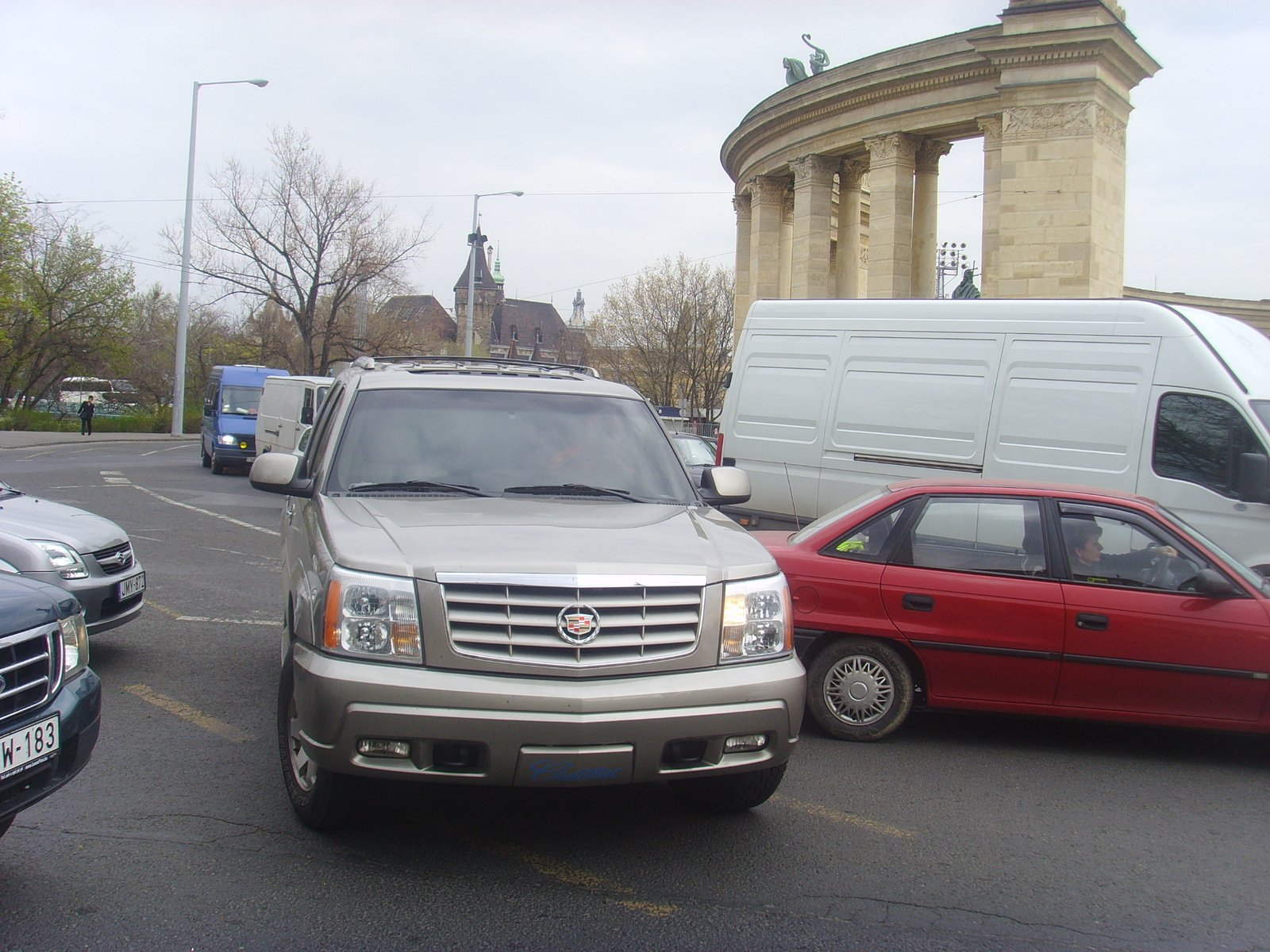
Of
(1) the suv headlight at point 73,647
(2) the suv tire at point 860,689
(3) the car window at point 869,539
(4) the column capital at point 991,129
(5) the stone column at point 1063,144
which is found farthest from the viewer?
(4) the column capital at point 991,129

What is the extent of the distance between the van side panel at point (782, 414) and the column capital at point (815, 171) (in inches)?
985

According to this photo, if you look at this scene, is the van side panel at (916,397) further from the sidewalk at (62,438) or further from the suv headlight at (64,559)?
the sidewalk at (62,438)

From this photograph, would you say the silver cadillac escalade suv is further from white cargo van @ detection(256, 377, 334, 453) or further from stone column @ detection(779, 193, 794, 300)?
stone column @ detection(779, 193, 794, 300)

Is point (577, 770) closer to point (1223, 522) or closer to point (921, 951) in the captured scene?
point (921, 951)

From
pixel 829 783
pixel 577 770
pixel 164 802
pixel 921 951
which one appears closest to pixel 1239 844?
pixel 829 783

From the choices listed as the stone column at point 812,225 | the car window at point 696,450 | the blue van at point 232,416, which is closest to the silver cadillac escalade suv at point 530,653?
the car window at point 696,450

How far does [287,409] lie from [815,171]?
19.6 metres

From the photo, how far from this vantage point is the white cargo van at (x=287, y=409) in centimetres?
2080

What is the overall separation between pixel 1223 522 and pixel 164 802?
7431mm

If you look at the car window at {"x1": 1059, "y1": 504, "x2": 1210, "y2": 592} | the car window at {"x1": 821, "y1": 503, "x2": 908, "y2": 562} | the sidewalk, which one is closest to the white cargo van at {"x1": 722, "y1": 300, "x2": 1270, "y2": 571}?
the car window at {"x1": 1059, "y1": 504, "x2": 1210, "y2": 592}

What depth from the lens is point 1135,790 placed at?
17.5ft

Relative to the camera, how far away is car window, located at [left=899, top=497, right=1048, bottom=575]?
5984 mm

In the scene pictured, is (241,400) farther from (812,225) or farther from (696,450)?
(812,225)

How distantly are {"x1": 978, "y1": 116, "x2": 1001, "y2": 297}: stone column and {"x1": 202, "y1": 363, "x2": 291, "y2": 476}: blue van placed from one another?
1790cm
